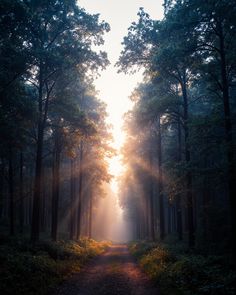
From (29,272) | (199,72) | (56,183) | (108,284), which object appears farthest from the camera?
(56,183)

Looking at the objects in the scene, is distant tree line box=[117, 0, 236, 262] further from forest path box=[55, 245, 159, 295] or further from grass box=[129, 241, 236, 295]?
forest path box=[55, 245, 159, 295]

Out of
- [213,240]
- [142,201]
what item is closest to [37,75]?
[213,240]

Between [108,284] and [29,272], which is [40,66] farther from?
[108,284]

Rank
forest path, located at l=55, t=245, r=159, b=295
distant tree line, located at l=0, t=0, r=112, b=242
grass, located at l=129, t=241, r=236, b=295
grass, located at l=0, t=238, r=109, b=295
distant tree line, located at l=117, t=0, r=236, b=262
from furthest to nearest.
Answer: distant tree line, located at l=0, t=0, r=112, b=242 < distant tree line, located at l=117, t=0, r=236, b=262 < forest path, located at l=55, t=245, r=159, b=295 < grass, located at l=0, t=238, r=109, b=295 < grass, located at l=129, t=241, r=236, b=295

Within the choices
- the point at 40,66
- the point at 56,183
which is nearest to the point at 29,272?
the point at 40,66

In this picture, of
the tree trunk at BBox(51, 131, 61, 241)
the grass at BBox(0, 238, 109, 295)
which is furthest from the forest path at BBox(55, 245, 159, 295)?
the tree trunk at BBox(51, 131, 61, 241)

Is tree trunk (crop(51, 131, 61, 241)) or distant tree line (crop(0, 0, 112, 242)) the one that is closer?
distant tree line (crop(0, 0, 112, 242))

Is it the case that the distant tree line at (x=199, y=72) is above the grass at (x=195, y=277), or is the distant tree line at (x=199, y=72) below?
above

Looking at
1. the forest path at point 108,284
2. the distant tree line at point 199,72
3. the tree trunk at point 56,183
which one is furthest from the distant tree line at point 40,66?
the forest path at point 108,284

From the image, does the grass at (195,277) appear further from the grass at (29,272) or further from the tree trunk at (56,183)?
the tree trunk at (56,183)

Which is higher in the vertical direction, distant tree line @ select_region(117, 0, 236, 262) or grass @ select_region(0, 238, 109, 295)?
distant tree line @ select_region(117, 0, 236, 262)

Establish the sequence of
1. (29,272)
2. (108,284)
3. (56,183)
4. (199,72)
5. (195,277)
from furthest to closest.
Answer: (56,183) → (199,72) → (108,284) → (29,272) → (195,277)

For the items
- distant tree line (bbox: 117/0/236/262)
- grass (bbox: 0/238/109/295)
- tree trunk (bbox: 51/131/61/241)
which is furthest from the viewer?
tree trunk (bbox: 51/131/61/241)

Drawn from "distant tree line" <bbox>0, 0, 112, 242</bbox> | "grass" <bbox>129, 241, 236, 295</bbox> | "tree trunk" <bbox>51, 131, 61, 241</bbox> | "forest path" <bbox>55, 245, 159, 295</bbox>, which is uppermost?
"distant tree line" <bbox>0, 0, 112, 242</bbox>
